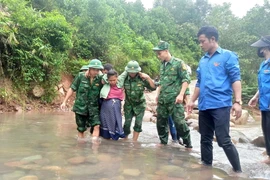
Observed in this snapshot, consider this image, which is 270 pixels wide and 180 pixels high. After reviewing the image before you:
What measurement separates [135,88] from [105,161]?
6.21 feet

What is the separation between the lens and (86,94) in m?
5.40

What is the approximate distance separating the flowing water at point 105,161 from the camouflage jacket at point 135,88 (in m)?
0.77

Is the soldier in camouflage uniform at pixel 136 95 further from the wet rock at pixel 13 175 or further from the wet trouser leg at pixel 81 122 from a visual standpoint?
the wet rock at pixel 13 175

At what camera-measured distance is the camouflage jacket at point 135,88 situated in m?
5.38

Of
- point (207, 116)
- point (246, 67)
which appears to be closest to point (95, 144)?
point (207, 116)

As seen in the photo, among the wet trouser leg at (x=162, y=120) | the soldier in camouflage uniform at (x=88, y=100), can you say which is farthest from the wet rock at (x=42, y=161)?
the wet trouser leg at (x=162, y=120)

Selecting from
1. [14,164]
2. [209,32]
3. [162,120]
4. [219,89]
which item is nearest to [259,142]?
[162,120]

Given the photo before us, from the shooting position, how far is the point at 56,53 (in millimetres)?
11062

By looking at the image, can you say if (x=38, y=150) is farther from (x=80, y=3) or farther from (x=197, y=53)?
(x=197, y=53)

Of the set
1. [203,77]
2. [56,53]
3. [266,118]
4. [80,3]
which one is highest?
[80,3]

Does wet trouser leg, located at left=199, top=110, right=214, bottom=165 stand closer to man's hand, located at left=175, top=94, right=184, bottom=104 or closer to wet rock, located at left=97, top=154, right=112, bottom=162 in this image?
man's hand, located at left=175, top=94, right=184, bottom=104

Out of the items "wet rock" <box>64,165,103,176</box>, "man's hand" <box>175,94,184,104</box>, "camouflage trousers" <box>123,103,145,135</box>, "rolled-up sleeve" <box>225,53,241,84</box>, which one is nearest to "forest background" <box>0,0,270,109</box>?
"camouflage trousers" <box>123,103,145,135</box>

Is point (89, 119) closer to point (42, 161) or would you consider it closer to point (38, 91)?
point (42, 161)

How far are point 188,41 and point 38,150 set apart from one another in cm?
2970
